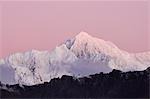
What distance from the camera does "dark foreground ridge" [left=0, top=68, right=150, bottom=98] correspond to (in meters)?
5.05

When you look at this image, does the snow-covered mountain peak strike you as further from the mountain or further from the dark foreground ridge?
the dark foreground ridge

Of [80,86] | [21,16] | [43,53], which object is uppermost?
[21,16]

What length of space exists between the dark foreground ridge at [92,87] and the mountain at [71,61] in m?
0.06

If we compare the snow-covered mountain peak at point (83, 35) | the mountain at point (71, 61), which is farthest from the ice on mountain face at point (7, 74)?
the snow-covered mountain peak at point (83, 35)

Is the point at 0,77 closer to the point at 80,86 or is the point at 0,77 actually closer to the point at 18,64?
the point at 18,64

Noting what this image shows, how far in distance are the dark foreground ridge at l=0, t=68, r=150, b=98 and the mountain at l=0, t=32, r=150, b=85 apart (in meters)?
0.06

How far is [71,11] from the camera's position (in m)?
5.00

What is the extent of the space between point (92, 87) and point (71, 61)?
0.37 m

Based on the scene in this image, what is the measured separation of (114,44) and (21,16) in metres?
1.03

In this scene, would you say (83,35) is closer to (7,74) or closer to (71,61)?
(71,61)

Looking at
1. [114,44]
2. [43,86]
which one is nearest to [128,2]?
[114,44]

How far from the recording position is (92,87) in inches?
202

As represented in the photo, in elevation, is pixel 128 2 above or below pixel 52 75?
above

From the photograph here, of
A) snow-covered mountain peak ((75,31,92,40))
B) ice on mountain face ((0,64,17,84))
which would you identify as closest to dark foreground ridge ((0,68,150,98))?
ice on mountain face ((0,64,17,84))
